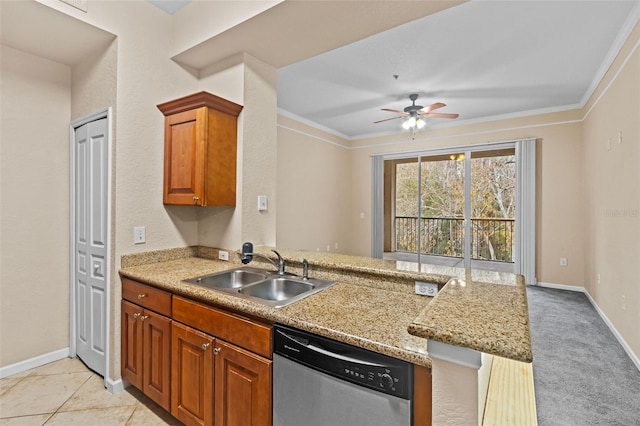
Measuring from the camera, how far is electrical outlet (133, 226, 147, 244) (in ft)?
7.46

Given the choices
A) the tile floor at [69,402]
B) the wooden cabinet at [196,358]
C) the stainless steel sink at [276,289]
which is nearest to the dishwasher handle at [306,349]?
the wooden cabinet at [196,358]

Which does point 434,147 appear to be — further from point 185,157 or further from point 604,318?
point 185,157

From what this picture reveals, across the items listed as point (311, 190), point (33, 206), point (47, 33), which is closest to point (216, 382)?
point (33, 206)

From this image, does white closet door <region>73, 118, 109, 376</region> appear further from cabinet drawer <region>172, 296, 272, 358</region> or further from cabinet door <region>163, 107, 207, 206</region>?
cabinet drawer <region>172, 296, 272, 358</region>

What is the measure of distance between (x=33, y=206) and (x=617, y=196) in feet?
17.4

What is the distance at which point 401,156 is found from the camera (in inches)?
254

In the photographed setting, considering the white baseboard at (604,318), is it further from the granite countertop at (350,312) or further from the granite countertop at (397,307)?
the granite countertop at (350,312)

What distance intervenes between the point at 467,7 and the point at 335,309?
8.66 feet

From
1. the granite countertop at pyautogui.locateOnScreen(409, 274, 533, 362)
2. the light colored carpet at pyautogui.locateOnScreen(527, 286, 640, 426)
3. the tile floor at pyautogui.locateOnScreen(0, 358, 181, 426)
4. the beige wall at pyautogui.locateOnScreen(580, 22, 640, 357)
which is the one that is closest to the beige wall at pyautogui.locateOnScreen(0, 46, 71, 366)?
the tile floor at pyautogui.locateOnScreen(0, 358, 181, 426)

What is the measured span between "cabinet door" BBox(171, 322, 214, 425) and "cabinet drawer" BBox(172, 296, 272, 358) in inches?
2.2

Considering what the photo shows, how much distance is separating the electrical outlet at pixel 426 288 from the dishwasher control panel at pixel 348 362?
63 cm

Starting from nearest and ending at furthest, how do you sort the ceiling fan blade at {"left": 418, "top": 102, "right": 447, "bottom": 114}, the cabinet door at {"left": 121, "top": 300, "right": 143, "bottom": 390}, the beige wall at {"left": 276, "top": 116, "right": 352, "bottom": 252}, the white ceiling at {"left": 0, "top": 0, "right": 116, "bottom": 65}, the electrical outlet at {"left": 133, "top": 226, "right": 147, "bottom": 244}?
1. the white ceiling at {"left": 0, "top": 0, "right": 116, "bottom": 65}
2. the cabinet door at {"left": 121, "top": 300, "right": 143, "bottom": 390}
3. the electrical outlet at {"left": 133, "top": 226, "right": 147, "bottom": 244}
4. the ceiling fan blade at {"left": 418, "top": 102, "right": 447, "bottom": 114}
5. the beige wall at {"left": 276, "top": 116, "right": 352, "bottom": 252}

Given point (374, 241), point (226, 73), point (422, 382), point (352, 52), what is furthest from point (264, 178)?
point (374, 241)

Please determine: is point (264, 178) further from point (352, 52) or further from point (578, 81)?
point (578, 81)
